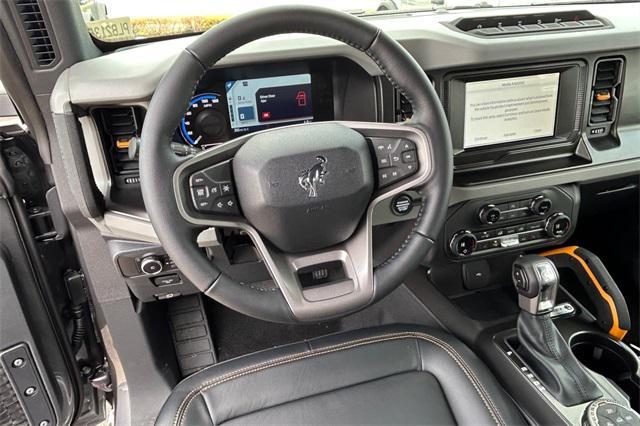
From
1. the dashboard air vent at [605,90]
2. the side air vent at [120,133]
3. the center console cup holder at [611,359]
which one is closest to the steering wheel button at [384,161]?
the side air vent at [120,133]

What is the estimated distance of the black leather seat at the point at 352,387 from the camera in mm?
979

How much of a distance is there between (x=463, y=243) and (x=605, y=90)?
1.71ft

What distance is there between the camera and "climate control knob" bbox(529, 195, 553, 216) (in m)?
1.29

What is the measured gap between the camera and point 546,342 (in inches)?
45.4

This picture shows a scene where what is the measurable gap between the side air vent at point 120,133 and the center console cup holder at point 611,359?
3.82ft

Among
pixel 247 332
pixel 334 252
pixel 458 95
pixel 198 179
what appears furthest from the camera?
pixel 247 332

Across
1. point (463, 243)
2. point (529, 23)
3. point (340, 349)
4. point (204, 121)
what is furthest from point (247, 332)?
point (529, 23)

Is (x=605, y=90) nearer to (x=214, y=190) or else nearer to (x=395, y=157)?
(x=395, y=157)

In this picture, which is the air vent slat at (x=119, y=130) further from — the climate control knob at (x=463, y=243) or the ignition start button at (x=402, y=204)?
the climate control knob at (x=463, y=243)

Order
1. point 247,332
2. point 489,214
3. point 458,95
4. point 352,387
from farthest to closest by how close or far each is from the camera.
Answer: point 247,332 → point 489,214 → point 458,95 → point 352,387

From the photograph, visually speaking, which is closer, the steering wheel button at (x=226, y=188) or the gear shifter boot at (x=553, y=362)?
the steering wheel button at (x=226, y=188)

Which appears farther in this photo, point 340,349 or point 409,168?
point 340,349

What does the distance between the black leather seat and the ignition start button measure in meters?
0.28

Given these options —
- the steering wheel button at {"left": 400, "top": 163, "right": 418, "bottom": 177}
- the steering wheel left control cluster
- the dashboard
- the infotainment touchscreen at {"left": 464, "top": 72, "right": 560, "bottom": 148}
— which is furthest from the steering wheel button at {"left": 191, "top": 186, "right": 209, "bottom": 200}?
the infotainment touchscreen at {"left": 464, "top": 72, "right": 560, "bottom": 148}
